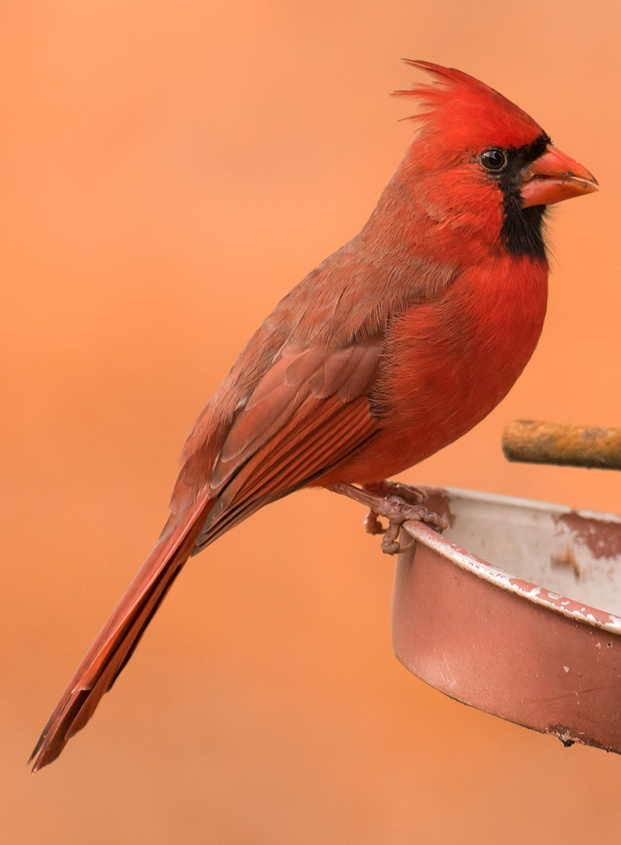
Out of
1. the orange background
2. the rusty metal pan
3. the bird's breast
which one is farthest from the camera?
the orange background

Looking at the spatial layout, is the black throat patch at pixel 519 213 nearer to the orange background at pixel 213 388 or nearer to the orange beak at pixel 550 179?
the orange beak at pixel 550 179

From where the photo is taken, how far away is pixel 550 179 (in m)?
1.98

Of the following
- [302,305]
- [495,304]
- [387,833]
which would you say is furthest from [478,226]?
[387,833]

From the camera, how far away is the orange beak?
6.46ft

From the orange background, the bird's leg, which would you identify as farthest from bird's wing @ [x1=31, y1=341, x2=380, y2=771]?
the orange background

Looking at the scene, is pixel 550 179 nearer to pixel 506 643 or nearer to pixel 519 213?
pixel 519 213

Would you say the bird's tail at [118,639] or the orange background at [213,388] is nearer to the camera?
the bird's tail at [118,639]

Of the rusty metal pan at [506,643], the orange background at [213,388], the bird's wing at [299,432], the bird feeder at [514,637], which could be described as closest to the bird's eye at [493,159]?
the bird's wing at [299,432]

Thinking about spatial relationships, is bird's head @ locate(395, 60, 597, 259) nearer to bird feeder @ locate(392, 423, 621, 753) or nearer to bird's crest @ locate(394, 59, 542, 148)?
bird's crest @ locate(394, 59, 542, 148)

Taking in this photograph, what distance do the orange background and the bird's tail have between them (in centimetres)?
171

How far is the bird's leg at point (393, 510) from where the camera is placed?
1817 millimetres

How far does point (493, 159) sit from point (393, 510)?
626mm

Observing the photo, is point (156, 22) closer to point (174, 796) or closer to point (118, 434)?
point (118, 434)

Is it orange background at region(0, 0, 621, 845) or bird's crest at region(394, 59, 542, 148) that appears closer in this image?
bird's crest at region(394, 59, 542, 148)
